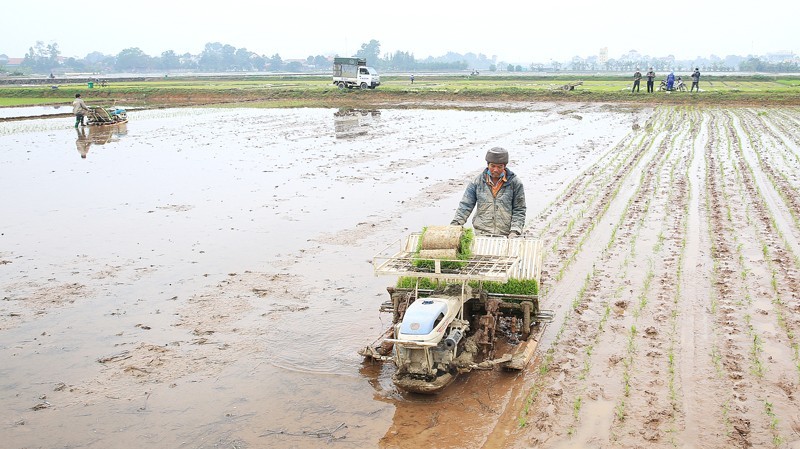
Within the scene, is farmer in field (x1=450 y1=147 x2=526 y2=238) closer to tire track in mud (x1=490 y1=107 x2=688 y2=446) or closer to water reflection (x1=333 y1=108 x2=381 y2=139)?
tire track in mud (x1=490 y1=107 x2=688 y2=446)

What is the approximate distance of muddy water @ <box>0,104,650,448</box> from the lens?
6.06 metres

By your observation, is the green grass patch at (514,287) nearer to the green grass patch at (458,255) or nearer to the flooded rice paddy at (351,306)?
the green grass patch at (458,255)

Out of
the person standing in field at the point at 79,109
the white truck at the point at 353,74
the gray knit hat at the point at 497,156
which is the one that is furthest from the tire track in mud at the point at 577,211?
the white truck at the point at 353,74

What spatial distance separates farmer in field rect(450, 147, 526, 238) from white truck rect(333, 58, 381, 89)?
41.3 m

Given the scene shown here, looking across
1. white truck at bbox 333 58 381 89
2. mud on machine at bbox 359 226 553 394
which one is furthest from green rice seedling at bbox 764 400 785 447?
white truck at bbox 333 58 381 89

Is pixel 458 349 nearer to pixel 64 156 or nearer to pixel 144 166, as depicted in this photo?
pixel 144 166

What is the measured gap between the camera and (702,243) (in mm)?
10812

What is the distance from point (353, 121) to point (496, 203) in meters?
24.9

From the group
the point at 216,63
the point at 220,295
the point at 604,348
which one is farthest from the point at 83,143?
the point at 216,63

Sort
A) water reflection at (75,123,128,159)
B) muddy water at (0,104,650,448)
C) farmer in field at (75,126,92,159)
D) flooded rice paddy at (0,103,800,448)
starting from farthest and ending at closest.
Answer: water reflection at (75,123,128,159)
farmer in field at (75,126,92,159)
muddy water at (0,104,650,448)
flooded rice paddy at (0,103,800,448)

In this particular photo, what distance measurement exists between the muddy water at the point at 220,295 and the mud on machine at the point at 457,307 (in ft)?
0.87

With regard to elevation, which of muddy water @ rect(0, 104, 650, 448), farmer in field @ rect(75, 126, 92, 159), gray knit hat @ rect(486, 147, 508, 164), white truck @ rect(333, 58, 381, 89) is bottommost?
muddy water @ rect(0, 104, 650, 448)

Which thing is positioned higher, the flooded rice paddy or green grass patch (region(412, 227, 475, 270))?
green grass patch (region(412, 227, 475, 270))

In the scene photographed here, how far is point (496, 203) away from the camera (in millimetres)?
8039
